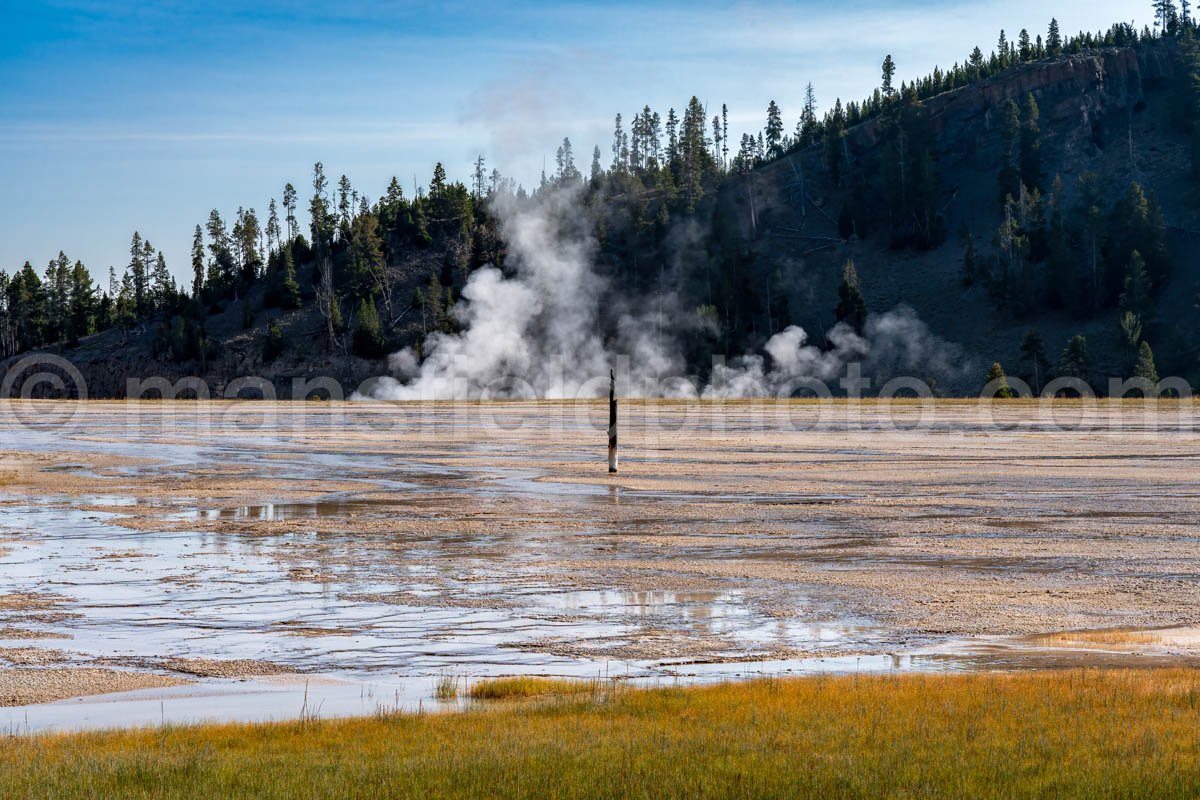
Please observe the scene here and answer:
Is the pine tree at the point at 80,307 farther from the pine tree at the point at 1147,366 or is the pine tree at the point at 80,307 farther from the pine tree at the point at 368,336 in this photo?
the pine tree at the point at 1147,366

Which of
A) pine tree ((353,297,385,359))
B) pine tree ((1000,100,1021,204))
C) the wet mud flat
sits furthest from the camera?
pine tree ((1000,100,1021,204))

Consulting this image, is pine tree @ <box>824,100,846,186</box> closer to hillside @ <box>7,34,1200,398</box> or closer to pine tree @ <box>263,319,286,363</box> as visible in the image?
hillside @ <box>7,34,1200,398</box>

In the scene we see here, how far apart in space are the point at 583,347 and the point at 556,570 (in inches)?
4649

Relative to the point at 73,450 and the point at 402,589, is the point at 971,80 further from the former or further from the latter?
the point at 402,589

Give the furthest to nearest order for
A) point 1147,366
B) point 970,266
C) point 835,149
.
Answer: point 835,149 → point 970,266 → point 1147,366

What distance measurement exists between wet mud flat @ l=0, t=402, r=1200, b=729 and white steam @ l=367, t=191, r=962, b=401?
76.3m

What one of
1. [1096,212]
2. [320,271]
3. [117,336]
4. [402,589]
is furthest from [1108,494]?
[117,336]

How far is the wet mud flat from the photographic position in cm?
1492

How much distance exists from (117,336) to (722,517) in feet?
514

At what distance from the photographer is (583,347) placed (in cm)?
14025

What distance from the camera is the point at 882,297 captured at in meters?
142
